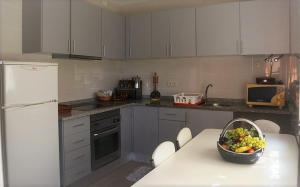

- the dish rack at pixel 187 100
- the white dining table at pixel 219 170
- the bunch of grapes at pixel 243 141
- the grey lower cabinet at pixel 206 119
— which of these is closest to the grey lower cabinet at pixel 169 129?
the grey lower cabinet at pixel 206 119

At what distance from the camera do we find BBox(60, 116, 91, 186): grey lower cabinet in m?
2.87

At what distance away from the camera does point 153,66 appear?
14.7 ft

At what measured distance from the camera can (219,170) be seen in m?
1.59

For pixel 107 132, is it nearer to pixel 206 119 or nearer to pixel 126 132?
pixel 126 132

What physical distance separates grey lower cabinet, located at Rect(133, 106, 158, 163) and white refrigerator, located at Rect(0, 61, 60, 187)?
1.37 metres

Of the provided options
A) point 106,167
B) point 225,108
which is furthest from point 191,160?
point 106,167

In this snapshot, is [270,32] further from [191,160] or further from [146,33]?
[191,160]

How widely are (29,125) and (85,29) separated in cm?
149

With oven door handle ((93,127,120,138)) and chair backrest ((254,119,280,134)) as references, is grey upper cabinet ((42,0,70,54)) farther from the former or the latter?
chair backrest ((254,119,280,134))

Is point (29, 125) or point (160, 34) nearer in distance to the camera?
point (29, 125)

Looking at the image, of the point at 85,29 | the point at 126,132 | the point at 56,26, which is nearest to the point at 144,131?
the point at 126,132

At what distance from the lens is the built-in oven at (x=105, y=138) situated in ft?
10.7

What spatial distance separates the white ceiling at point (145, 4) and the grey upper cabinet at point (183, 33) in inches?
9.6

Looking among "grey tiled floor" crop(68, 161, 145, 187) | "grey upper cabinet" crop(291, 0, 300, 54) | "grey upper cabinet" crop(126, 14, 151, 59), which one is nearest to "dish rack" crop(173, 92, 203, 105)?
"grey upper cabinet" crop(126, 14, 151, 59)
